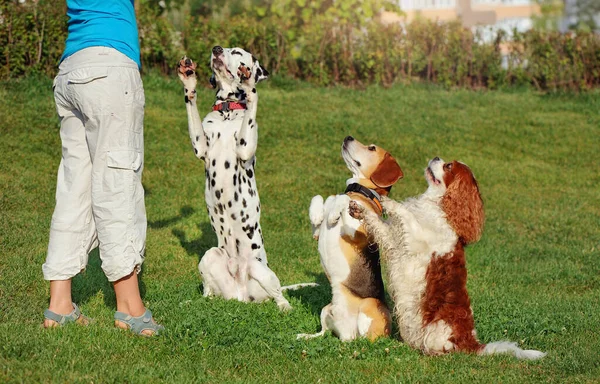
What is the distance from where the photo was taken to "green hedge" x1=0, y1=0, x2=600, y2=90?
15.4 metres

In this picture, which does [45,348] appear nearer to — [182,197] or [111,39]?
[111,39]

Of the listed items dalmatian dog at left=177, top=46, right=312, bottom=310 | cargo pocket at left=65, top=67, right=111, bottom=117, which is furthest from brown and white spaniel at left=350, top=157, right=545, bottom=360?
cargo pocket at left=65, top=67, right=111, bottom=117

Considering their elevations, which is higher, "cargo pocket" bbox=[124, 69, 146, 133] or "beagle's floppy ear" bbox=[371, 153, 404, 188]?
"cargo pocket" bbox=[124, 69, 146, 133]

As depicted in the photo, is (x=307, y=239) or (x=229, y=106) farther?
(x=307, y=239)

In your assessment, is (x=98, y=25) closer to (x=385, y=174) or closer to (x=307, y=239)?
(x=385, y=174)

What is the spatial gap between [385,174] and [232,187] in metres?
1.40

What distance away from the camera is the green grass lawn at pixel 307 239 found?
5523 millimetres

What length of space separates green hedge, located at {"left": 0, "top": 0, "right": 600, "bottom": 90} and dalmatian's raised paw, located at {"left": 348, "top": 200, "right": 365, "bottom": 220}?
32.0 ft

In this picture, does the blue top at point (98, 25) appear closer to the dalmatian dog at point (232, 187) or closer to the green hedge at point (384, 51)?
the dalmatian dog at point (232, 187)

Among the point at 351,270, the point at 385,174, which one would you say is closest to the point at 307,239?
the point at 385,174

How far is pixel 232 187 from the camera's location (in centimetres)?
711

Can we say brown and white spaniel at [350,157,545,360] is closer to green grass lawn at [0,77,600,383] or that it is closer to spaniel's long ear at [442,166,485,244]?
spaniel's long ear at [442,166,485,244]

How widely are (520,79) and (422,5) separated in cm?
1769

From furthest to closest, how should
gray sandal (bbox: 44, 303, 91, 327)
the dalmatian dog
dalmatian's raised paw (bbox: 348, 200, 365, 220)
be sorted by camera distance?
the dalmatian dog → dalmatian's raised paw (bbox: 348, 200, 365, 220) → gray sandal (bbox: 44, 303, 91, 327)
